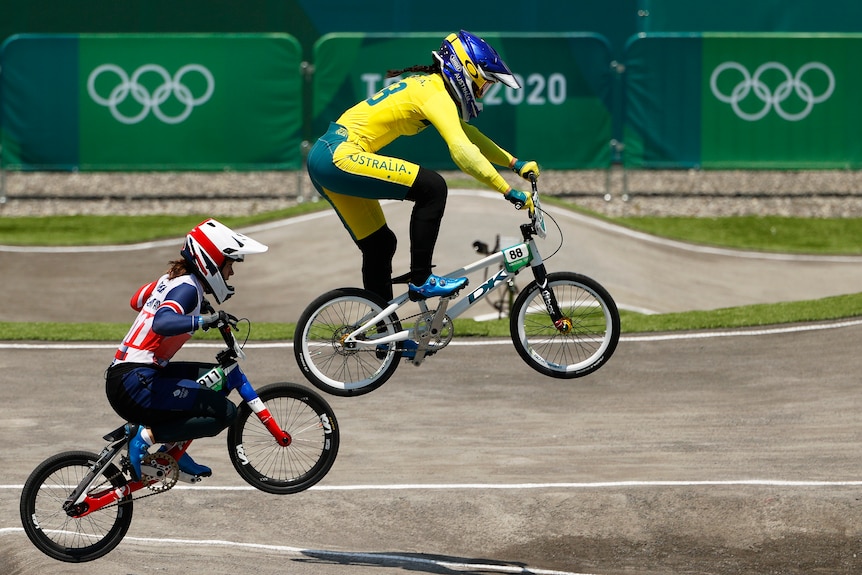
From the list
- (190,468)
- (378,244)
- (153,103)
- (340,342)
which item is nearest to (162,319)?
(190,468)

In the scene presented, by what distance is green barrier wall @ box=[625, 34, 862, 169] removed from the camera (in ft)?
91.3

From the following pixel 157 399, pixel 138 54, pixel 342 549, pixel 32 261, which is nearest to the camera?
pixel 157 399

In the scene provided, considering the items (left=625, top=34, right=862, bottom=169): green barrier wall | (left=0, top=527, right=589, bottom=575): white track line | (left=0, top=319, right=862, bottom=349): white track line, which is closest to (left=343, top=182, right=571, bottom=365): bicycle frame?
(left=0, top=527, right=589, bottom=575): white track line

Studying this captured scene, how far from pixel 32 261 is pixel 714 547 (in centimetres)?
1597

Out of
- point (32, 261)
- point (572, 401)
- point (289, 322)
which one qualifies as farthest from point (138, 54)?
point (572, 401)

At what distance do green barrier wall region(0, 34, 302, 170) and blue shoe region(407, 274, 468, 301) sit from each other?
15.9 meters

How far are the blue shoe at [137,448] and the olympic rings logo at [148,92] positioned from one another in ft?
55.1

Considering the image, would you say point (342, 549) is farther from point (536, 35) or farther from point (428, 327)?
point (536, 35)

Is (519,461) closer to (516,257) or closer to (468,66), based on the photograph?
(516,257)

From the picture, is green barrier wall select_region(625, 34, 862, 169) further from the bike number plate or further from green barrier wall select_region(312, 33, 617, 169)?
the bike number plate

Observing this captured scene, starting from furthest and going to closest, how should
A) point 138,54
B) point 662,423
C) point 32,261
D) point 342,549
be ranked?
point 138,54
point 32,261
point 662,423
point 342,549

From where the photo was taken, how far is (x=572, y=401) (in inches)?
722

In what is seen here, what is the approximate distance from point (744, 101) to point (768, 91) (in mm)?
582

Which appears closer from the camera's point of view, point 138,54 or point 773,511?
point 773,511
